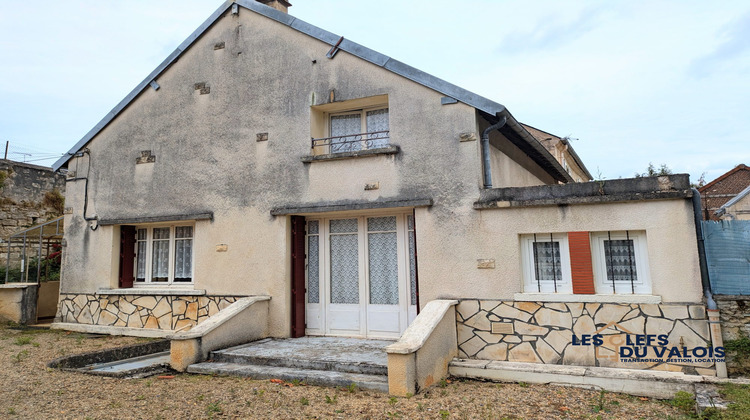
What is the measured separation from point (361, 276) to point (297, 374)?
2308mm

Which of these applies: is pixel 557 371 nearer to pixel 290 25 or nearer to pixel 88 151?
pixel 290 25

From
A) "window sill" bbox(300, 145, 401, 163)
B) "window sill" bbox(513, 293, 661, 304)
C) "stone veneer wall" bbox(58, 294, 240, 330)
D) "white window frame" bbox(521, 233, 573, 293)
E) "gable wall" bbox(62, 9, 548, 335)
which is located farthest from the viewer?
"stone veneer wall" bbox(58, 294, 240, 330)

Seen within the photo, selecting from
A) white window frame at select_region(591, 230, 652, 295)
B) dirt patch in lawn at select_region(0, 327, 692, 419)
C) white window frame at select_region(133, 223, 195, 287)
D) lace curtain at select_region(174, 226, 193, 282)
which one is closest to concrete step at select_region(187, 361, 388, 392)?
dirt patch in lawn at select_region(0, 327, 692, 419)

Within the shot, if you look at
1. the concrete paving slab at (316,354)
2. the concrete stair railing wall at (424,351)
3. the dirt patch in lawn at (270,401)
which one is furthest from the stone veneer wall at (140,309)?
the concrete stair railing wall at (424,351)

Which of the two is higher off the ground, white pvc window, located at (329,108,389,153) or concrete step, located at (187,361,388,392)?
white pvc window, located at (329,108,389,153)

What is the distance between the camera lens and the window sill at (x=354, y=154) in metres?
7.37

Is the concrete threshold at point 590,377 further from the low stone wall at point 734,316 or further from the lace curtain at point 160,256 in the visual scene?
the lace curtain at point 160,256

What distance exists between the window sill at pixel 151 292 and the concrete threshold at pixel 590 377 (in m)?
4.99

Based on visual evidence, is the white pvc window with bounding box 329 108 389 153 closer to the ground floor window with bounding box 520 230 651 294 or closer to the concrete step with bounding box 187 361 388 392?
the ground floor window with bounding box 520 230 651 294

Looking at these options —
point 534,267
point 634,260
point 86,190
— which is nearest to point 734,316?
point 634,260

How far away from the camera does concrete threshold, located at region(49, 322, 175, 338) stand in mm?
8664

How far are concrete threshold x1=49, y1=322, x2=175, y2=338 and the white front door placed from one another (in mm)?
2932

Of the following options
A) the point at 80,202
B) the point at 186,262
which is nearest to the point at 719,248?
the point at 186,262

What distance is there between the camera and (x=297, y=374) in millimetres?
5922
